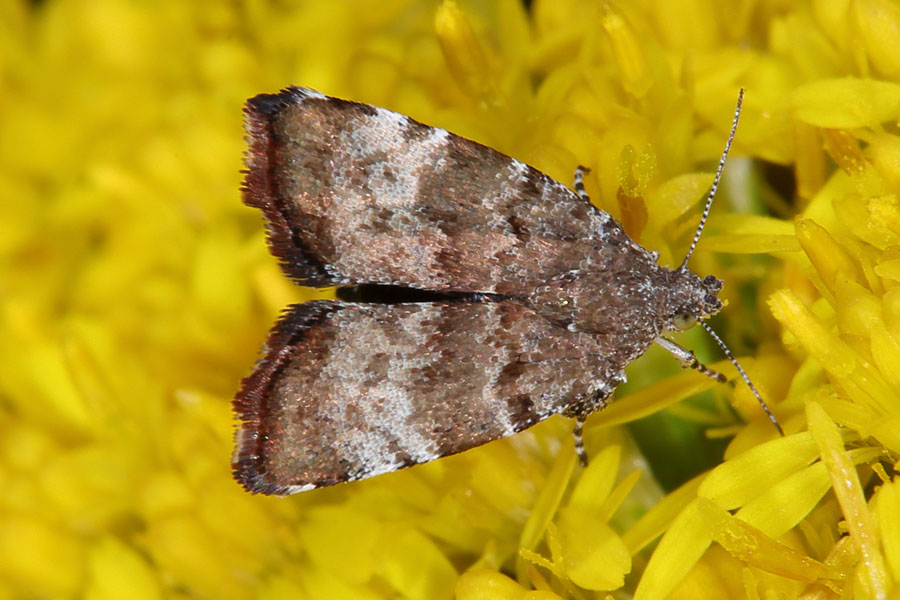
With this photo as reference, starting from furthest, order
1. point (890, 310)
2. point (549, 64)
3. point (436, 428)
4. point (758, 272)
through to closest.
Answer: point (549, 64), point (758, 272), point (436, 428), point (890, 310)

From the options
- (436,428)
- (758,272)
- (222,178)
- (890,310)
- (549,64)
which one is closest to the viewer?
(890,310)

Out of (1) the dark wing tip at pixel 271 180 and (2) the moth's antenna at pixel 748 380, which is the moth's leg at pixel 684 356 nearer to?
(2) the moth's antenna at pixel 748 380

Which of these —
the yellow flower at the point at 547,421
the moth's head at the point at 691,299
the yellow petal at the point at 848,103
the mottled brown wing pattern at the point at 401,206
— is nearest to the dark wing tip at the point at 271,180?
the mottled brown wing pattern at the point at 401,206

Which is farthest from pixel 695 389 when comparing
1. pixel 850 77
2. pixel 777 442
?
pixel 850 77

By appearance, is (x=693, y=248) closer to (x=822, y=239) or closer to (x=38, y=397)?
(x=822, y=239)

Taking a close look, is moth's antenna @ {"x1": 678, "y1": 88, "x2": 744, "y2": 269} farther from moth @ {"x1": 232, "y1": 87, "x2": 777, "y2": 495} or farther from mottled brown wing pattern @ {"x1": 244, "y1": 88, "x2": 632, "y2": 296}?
mottled brown wing pattern @ {"x1": 244, "y1": 88, "x2": 632, "y2": 296}

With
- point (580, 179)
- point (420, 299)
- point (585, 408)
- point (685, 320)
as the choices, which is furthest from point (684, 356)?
point (420, 299)
